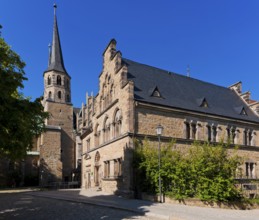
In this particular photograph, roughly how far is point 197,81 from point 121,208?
22773 mm

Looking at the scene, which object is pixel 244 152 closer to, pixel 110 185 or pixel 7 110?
pixel 110 185

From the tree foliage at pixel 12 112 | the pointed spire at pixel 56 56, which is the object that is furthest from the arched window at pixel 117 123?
the pointed spire at pixel 56 56

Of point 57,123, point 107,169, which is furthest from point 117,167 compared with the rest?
point 57,123

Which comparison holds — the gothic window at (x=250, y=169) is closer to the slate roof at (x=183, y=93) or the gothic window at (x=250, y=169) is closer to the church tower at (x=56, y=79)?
the slate roof at (x=183, y=93)

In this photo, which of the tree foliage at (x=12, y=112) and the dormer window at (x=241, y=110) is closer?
the tree foliage at (x=12, y=112)

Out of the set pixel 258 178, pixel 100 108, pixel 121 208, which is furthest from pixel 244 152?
pixel 121 208

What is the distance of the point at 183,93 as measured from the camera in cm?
2858

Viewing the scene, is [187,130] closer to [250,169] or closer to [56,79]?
[250,169]

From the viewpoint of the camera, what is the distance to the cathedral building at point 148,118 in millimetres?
22500

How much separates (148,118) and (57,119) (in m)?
33.9

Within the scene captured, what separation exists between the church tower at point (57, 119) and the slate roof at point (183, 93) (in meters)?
26.4

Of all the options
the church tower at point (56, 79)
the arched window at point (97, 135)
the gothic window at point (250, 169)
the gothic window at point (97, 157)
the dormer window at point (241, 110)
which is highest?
the church tower at point (56, 79)

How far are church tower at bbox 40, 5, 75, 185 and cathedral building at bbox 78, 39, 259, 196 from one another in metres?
15.2

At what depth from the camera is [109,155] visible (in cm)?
2542
